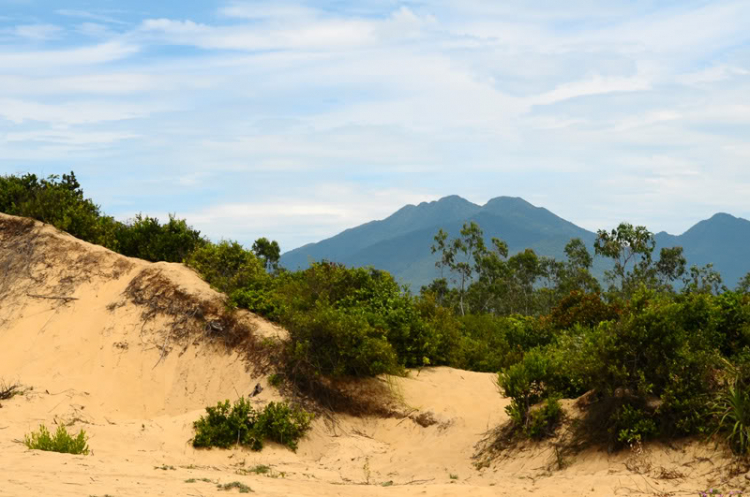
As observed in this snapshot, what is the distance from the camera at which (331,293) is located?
15.6 metres

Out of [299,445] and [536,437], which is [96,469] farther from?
[536,437]

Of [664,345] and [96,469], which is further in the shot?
[664,345]

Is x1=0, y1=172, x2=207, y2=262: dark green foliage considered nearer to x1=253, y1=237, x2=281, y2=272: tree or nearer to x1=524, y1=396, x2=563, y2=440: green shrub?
x1=524, y1=396, x2=563, y2=440: green shrub

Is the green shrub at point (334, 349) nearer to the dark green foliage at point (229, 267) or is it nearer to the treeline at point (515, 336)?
the treeline at point (515, 336)

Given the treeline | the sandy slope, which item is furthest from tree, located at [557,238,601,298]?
the sandy slope

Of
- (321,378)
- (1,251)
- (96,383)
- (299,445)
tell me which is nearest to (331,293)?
(321,378)

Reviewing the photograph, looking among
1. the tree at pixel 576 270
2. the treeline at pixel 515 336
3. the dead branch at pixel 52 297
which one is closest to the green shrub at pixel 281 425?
the treeline at pixel 515 336

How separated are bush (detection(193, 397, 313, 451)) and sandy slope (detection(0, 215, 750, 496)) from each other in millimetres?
216

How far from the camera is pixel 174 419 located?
1252 centimetres

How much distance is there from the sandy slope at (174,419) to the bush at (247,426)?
216 millimetres

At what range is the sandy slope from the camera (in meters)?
8.84

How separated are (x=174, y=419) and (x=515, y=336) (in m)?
7.57

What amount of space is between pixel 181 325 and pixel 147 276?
201 centimetres

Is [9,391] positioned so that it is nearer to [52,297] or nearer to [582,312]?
[52,297]
